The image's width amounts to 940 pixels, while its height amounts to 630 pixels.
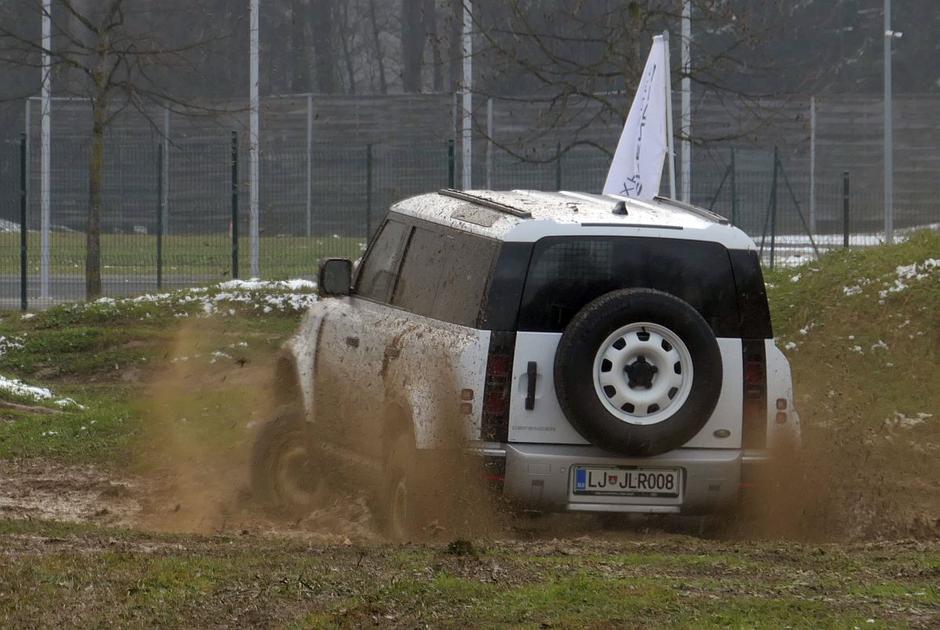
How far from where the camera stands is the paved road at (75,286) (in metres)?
23.3

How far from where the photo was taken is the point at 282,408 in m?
9.59

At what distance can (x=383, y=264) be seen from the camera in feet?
29.2

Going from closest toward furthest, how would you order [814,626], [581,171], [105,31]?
[814,626] → [105,31] → [581,171]

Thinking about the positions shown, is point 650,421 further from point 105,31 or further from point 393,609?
point 105,31

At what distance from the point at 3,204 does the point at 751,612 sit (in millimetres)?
21385

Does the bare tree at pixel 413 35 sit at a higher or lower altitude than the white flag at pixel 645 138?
higher

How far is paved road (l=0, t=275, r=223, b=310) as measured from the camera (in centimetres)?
2327

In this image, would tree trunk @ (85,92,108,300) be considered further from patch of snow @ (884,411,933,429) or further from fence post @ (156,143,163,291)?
patch of snow @ (884,411,933,429)

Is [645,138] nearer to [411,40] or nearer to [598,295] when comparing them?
[598,295]

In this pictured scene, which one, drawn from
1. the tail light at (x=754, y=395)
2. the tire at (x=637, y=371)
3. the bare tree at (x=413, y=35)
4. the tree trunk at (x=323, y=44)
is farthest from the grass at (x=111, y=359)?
the tree trunk at (x=323, y=44)

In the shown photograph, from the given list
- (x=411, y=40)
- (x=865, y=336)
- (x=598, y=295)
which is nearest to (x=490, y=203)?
(x=598, y=295)

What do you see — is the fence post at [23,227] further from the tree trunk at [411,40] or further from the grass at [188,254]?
the tree trunk at [411,40]

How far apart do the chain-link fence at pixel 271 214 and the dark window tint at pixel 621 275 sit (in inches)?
547

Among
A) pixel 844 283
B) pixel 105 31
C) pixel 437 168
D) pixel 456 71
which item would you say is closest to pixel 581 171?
pixel 437 168
